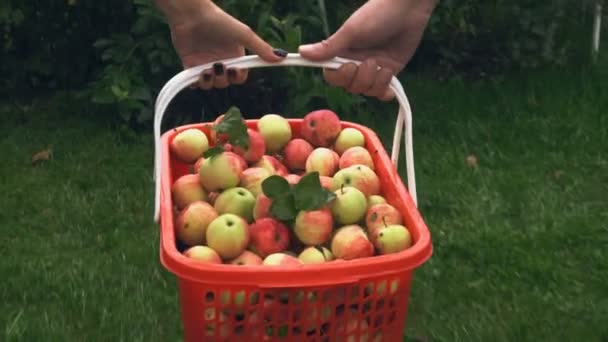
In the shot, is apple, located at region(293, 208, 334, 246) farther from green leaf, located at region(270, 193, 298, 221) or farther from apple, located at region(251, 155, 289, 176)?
apple, located at region(251, 155, 289, 176)

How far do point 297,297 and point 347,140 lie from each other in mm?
704

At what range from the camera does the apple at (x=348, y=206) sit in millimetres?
1887

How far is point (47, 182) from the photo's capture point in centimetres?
358

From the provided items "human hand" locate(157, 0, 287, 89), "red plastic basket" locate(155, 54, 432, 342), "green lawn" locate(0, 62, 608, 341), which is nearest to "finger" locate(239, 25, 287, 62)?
"human hand" locate(157, 0, 287, 89)

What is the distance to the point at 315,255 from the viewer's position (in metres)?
1.79

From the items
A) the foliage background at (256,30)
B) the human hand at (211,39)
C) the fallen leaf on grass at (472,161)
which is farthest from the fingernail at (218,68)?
the fallen leaf on grass at (472,161)

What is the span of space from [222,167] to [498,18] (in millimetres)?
3108

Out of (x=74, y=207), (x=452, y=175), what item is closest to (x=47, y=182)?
(x=74, y=207)

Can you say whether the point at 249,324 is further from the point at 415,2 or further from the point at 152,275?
the point at 152,275

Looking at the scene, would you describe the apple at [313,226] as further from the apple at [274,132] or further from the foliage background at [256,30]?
the foliage background at [256,30]

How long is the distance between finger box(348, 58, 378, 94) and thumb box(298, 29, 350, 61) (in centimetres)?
6

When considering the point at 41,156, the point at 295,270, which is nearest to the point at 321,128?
the point at 295,270

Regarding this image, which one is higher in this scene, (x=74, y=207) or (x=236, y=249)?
(x=236, y=249)

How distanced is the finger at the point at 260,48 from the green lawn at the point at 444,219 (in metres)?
0.86
